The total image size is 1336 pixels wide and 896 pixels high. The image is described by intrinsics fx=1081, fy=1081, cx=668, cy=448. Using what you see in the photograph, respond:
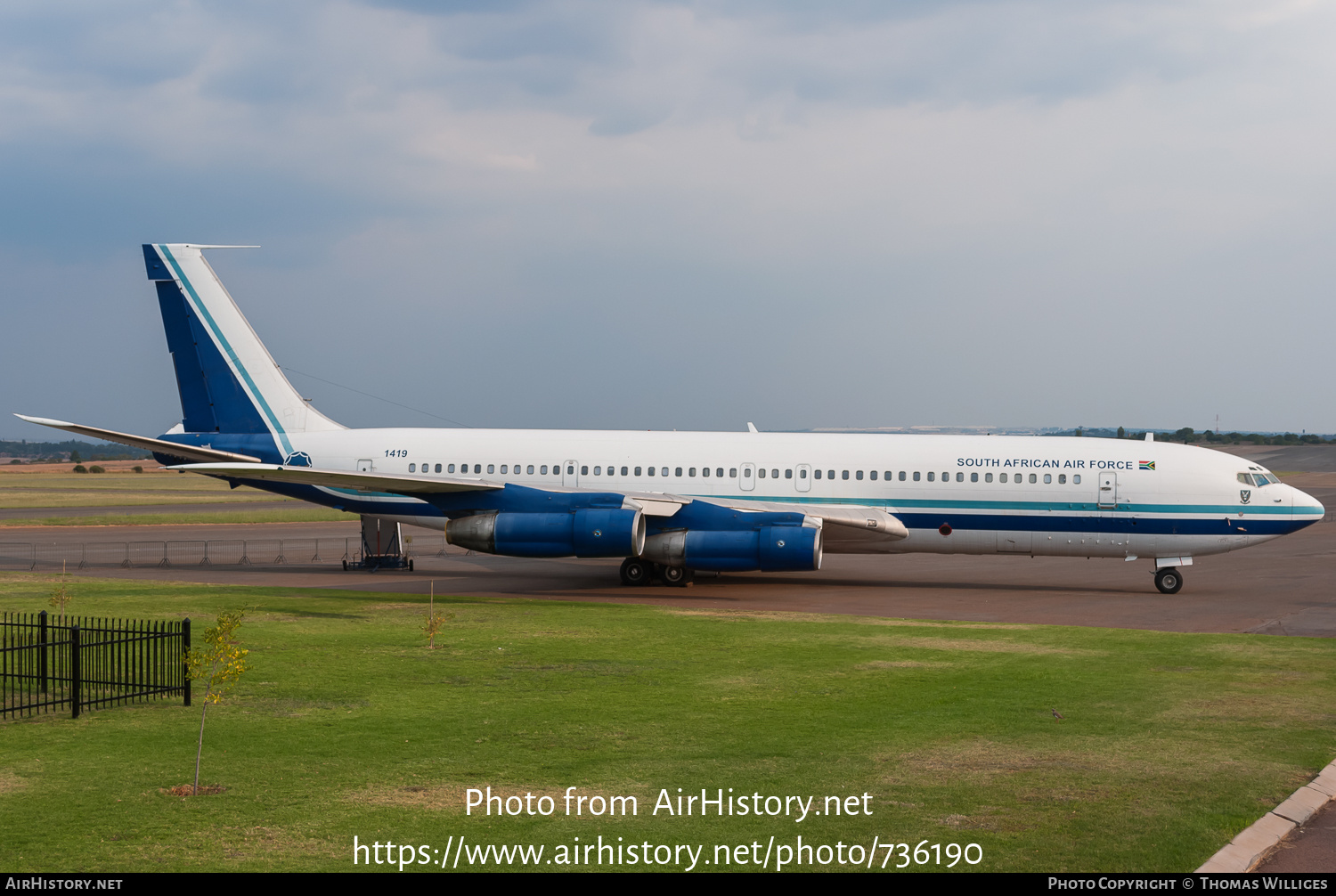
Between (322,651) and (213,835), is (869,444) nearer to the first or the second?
(322,651)

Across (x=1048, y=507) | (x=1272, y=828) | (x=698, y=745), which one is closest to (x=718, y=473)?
(x=1048, y=507)

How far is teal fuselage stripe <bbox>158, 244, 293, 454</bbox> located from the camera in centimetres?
3431

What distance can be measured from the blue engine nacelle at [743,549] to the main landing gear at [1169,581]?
9.68 m

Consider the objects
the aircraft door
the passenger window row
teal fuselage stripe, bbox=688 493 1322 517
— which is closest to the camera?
teal fuselage stripe, bbox=688 493 1322 517

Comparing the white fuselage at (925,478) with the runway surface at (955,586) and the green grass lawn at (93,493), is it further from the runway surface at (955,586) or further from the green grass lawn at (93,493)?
the green grass lawn at (93,493)

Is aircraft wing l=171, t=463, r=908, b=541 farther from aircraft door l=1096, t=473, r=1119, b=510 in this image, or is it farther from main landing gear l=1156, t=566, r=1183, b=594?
main landing gear l=1156, t=566, r=1183, b=594

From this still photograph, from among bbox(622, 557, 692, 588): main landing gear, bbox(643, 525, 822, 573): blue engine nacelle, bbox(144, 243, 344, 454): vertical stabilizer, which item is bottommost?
bbox(622, 557, 692, 588): main landing gear

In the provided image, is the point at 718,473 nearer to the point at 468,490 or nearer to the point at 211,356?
the point at 468,490

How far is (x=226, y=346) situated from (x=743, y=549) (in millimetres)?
18097

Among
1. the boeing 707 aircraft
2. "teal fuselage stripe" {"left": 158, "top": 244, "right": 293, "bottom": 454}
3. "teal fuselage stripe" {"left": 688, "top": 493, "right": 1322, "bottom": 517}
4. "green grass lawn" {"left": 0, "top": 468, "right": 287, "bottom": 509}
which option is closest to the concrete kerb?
the boeing 707 aircraft

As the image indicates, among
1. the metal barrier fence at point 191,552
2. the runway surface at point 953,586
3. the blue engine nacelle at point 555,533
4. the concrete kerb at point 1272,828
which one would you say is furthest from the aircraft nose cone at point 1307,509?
the metal barrier fence at point 191,552

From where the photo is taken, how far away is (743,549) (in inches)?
1140

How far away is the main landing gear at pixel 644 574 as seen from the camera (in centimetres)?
3198

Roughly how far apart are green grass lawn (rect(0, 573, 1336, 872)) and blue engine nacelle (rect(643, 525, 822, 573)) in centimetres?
646
